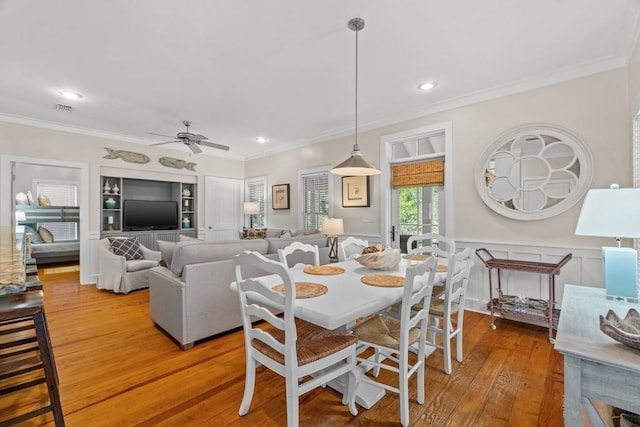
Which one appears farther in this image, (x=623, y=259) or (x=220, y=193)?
(x=220, y=193)

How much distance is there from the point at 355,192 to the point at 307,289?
318 cm

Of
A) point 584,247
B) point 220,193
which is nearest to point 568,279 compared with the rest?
point 584,247

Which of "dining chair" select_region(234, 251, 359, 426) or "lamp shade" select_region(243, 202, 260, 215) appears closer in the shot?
"dining chair" select_region(234, 251, 359, 426)

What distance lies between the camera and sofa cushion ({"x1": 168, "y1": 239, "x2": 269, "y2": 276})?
8.52ft

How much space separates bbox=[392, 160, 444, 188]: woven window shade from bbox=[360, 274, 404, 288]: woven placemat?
2217 mm

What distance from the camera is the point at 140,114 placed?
423 centimetres

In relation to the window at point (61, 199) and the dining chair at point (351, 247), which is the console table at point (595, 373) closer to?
the dining chair at point (351, 247)

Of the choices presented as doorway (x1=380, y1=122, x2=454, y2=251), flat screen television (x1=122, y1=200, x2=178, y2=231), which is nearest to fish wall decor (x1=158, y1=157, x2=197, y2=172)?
flat screen television (x1=122, y1=200, x2=178, y2=231)

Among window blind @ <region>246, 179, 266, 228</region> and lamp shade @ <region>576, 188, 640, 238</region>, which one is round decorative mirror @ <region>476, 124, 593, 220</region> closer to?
lamp shade @ <region>576, 188, 640, 238</region>

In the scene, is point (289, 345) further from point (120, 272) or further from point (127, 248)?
point (127, 248)

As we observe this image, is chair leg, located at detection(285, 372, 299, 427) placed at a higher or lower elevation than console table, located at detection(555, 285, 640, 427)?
lower

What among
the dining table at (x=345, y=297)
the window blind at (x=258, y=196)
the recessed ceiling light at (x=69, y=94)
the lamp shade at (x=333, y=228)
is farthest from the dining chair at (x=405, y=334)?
the window blind at (x=258, y=196)

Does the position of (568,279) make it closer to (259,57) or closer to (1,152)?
(259,57)

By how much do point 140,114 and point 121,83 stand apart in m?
1.08
